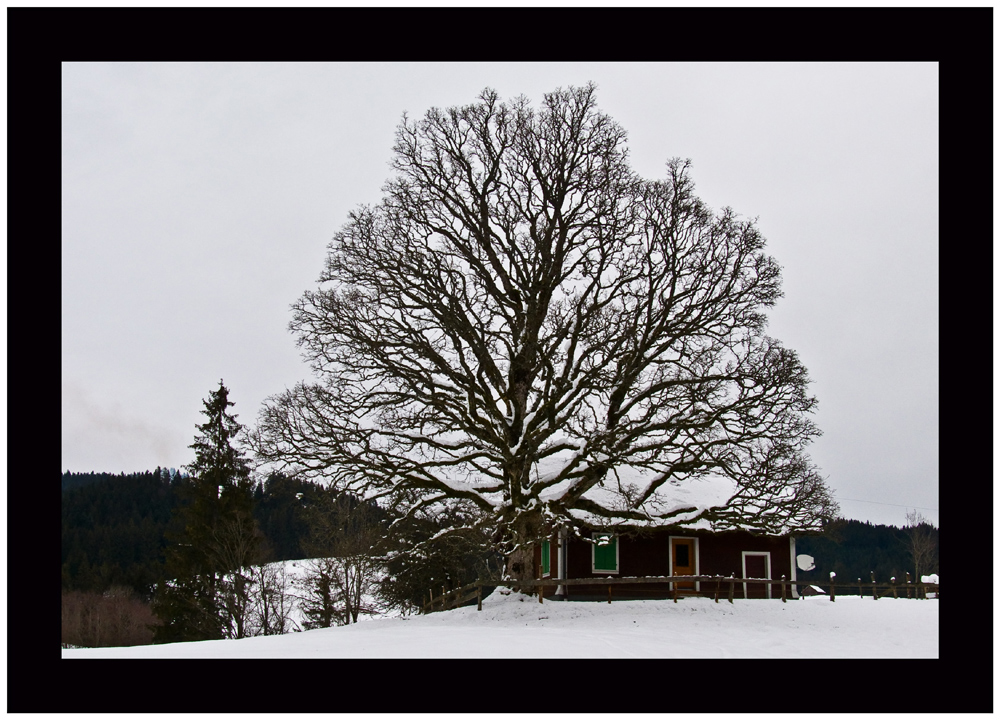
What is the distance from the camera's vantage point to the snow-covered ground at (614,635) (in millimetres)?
13977

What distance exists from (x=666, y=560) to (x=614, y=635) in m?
12.1

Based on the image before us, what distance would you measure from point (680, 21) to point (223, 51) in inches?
246

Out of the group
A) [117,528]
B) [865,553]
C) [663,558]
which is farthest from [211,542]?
[865,553]

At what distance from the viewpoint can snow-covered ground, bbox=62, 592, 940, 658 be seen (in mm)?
13977

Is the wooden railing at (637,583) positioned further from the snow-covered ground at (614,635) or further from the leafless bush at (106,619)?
the leafless bush at (106,619)

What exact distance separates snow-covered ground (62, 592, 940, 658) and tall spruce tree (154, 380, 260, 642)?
22011mm

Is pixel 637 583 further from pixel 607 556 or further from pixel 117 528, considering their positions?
pixel 117 528

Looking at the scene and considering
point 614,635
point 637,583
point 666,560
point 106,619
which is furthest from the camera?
point 106,619

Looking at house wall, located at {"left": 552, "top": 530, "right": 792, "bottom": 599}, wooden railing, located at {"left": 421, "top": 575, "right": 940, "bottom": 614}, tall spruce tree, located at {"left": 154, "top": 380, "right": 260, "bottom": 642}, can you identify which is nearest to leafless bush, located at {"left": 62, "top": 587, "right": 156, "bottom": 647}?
tall spruce tree, located at {"left": 154, "top": 380, "right": 260, "bottom": 642}

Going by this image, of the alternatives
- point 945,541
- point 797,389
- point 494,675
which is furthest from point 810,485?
point 494,675

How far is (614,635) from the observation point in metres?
17.8

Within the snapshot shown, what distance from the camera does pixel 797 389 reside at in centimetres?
2245

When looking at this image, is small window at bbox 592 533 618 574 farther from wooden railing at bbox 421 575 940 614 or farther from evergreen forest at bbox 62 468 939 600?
evergreen forest at bbox 62 468 939 600

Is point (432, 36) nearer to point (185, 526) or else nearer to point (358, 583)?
point (358, 583)
